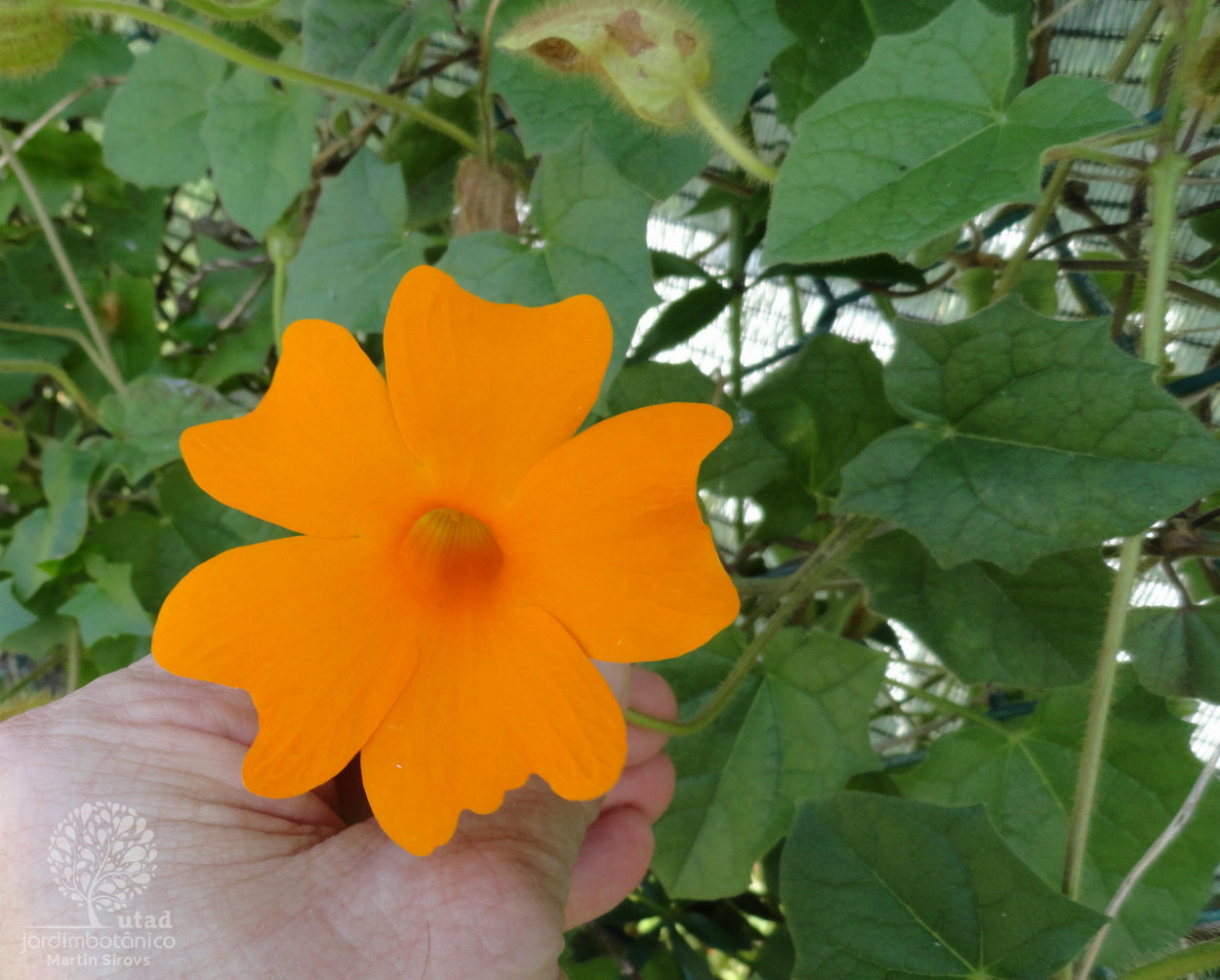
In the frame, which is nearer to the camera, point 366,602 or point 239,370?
point 366,602

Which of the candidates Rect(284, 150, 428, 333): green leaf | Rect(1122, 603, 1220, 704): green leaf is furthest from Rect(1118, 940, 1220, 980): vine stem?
Rect(284, 150, 428, 333): green leaf

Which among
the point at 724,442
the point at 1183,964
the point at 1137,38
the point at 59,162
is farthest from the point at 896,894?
the point at 59,162

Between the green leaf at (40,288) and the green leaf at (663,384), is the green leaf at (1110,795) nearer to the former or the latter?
the green leaf at (663,384)

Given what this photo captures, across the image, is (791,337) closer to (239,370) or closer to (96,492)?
(239,370)

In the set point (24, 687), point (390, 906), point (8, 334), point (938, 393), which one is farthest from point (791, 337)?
point (24, 687)

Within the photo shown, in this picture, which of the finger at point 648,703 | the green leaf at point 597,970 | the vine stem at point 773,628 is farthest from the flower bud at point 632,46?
the green leaf at point 597,970

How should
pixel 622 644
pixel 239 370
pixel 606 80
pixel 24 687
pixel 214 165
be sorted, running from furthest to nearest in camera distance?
pixel 24 687 < pixel 239 370 < pixel 214 165 < pixel 606 80 < pixel 622 644
